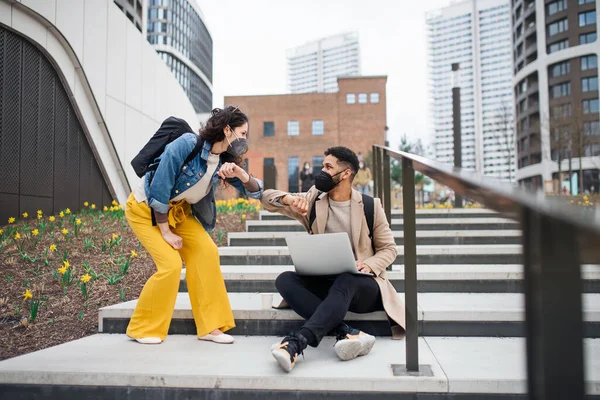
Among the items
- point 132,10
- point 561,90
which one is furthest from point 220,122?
point 561,90

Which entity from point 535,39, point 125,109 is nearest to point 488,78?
point 535,39

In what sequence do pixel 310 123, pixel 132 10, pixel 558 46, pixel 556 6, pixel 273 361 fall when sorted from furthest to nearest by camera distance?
pixel 556 6
pixel 558 46
pixel 310 123
pixel 132 10
pixel 273 361

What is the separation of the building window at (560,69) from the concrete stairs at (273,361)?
4941 cm

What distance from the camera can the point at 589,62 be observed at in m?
44.3

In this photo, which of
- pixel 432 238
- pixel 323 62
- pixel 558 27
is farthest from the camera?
pixel 323 62

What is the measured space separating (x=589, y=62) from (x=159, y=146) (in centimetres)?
5197

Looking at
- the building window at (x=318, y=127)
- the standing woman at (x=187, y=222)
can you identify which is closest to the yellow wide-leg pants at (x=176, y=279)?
the standing woman at (x=187, y=222)

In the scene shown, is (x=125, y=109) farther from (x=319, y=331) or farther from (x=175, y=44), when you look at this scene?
(x=175, y=44)

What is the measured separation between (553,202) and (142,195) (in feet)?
8.19

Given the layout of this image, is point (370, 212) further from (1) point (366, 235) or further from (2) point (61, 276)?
(2) point (61, 276)

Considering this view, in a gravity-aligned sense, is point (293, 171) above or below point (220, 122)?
above

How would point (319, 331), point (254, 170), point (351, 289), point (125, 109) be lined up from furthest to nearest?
point (254, 170), point (125, 109), point (351, 289), point (319, 331)

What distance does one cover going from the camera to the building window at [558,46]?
4531 centimetres

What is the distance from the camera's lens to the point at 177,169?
2.73 meters
